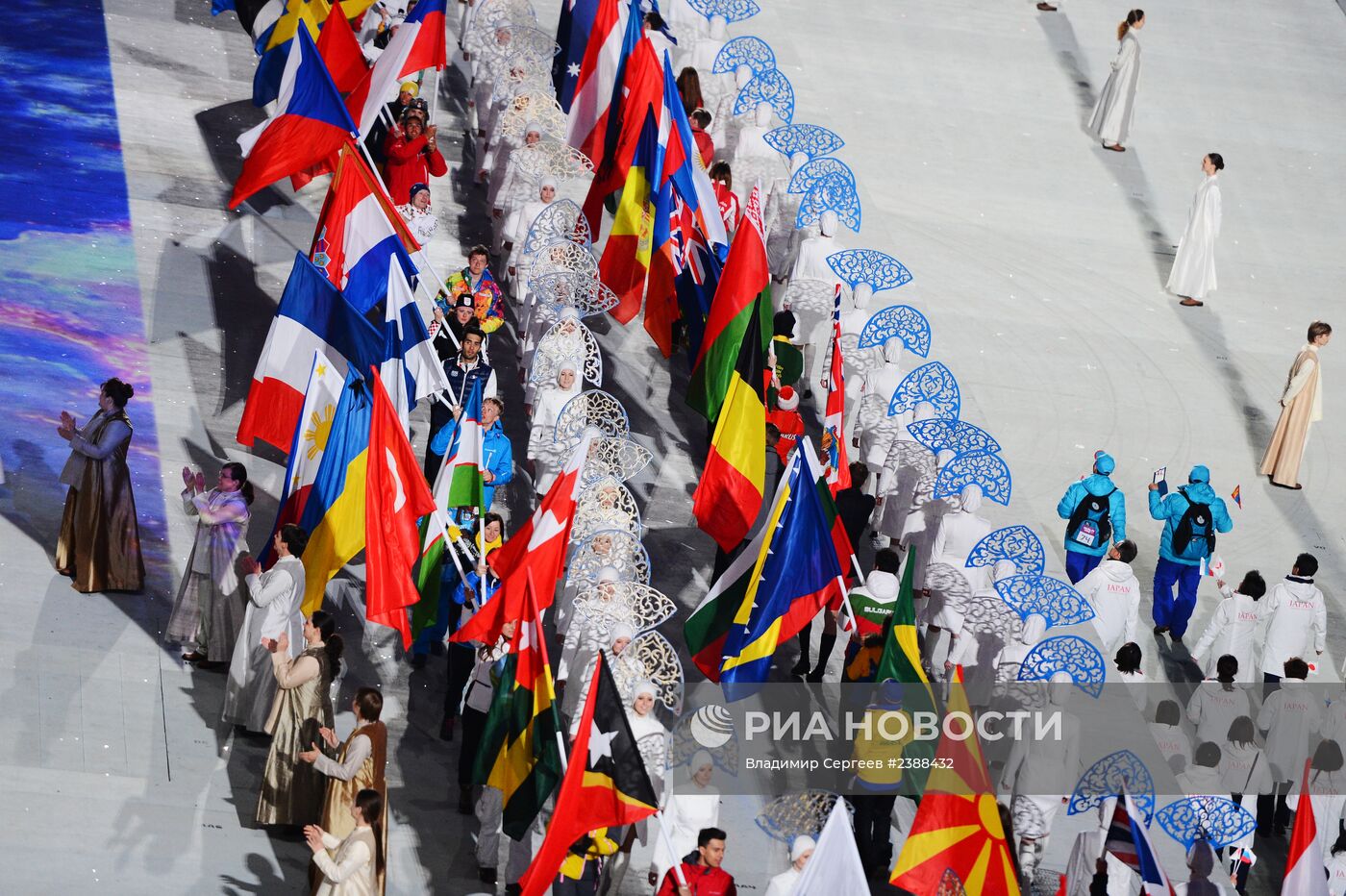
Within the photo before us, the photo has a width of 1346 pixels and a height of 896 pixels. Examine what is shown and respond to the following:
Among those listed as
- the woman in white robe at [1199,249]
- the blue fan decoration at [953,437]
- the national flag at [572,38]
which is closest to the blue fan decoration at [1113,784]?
the blue fan decoration at [953,437]

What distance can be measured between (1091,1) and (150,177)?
1577 cm

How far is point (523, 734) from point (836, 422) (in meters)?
5.56

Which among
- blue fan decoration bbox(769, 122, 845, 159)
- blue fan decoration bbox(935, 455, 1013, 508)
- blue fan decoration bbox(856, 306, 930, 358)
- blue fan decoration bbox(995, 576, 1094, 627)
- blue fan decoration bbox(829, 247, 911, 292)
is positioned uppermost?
blue fan decoration bbox(769, 122, 845, 159)

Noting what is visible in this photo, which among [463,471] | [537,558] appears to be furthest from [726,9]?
[537,558]

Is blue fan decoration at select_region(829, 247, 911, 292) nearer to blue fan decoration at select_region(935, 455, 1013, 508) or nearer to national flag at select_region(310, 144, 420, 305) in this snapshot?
blue fan decoration at select_region(935, 455, 1013, 508)

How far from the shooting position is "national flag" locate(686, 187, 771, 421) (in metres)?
17.7

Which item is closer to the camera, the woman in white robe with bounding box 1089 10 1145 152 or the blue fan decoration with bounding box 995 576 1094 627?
the blue fan decoration with bounding box 995 576 1094 627

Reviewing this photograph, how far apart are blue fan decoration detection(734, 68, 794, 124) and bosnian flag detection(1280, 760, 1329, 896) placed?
1171 centimetres

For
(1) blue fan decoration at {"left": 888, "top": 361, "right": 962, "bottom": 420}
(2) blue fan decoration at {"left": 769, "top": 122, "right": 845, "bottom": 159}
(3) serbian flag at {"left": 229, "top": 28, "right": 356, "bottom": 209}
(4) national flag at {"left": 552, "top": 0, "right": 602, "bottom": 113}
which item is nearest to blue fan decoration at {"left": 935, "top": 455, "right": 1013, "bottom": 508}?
(1) blue fan decoration at {"left": 888, "top": 361, "right": 962, "bottom": 420}

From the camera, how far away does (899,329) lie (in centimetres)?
1889

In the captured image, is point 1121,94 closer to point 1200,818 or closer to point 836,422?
point 836,422

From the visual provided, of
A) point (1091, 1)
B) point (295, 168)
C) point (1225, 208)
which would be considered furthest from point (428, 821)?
point (1091, 1)

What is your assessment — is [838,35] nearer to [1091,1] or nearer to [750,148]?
[1091,1]

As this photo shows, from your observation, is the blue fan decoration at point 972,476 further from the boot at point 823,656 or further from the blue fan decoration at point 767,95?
the blue fan decoration at point 767,95
